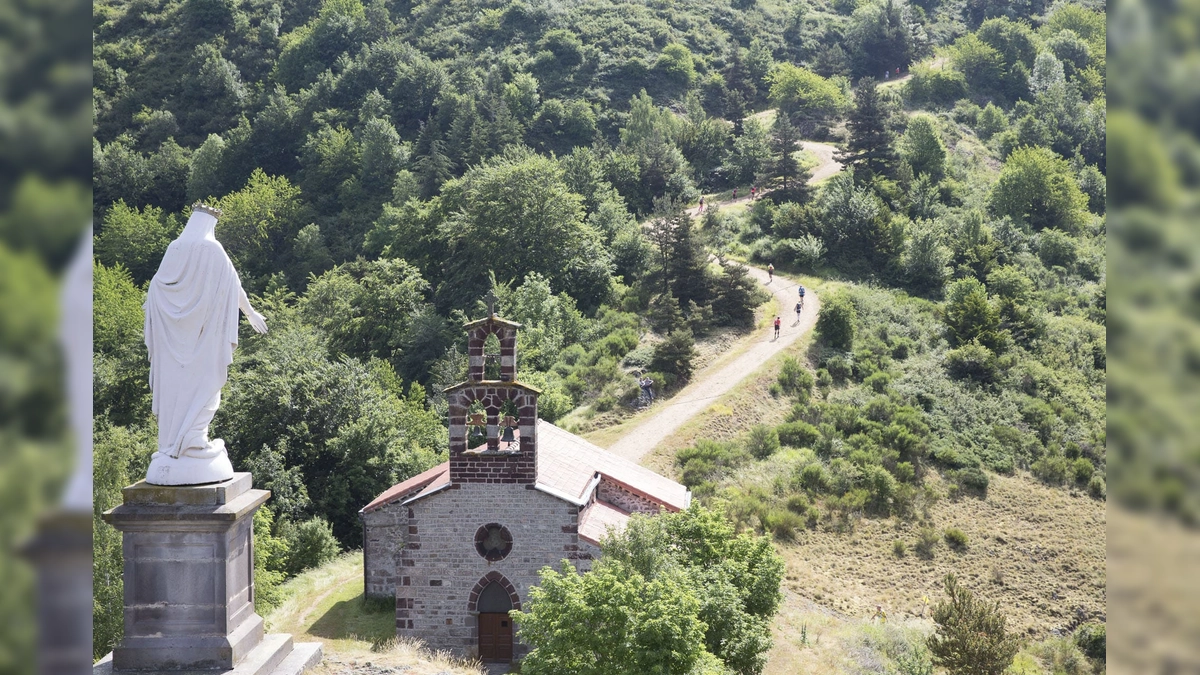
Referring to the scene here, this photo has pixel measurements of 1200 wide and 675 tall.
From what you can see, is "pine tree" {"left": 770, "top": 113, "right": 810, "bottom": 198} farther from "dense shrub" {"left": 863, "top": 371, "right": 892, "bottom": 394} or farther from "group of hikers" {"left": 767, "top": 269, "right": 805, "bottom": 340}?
"dense shrub" {"left": 863, "top": 371, "right": 892, "bottom": 394}

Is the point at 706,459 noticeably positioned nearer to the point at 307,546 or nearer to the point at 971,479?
the point at 971,479

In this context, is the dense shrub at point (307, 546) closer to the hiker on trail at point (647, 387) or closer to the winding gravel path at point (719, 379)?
the winding gravel path at point (719, 379)

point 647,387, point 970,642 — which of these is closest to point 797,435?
point 647,387

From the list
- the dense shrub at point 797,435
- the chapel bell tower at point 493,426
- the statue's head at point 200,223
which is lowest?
the dense shrub at point 797,435

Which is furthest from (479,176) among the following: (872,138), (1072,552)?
(1072,552)

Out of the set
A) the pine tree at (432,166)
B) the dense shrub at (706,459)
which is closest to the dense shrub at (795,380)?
the dense shrub at (706,459)

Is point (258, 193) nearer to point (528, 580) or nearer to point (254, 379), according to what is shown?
point (254, 379)
